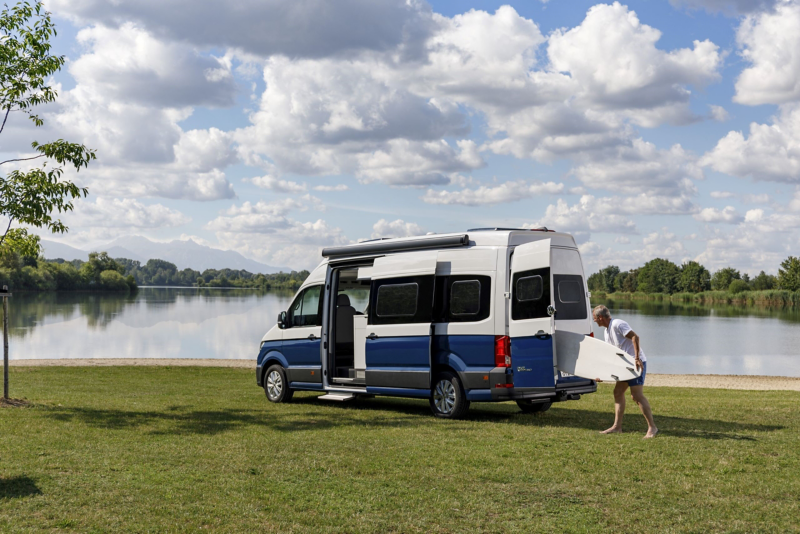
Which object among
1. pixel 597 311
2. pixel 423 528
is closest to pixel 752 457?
pixel 597 311

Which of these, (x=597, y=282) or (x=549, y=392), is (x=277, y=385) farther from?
(x=597, y=282)

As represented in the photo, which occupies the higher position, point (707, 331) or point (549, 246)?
point (549, 246)

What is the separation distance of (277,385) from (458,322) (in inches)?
189

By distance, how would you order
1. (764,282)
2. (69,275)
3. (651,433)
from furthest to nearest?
(69,275)
(764,282)
(651,433)

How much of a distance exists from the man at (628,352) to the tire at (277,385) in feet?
21.7

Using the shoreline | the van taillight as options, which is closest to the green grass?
the shoreline

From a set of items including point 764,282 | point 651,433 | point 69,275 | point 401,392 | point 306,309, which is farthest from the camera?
point 69,275

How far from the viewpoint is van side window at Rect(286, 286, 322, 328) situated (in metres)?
13.8

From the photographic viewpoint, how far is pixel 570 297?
1084 cm

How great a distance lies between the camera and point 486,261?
11.0 metres

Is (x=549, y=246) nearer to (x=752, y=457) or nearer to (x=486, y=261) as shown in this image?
(x=486, y=261)

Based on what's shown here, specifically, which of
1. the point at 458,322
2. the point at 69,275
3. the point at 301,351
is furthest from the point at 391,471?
the point at 69,275

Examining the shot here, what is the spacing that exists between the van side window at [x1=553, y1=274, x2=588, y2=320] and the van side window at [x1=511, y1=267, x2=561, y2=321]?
0.46 meters

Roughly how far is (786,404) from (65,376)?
57.1ft
